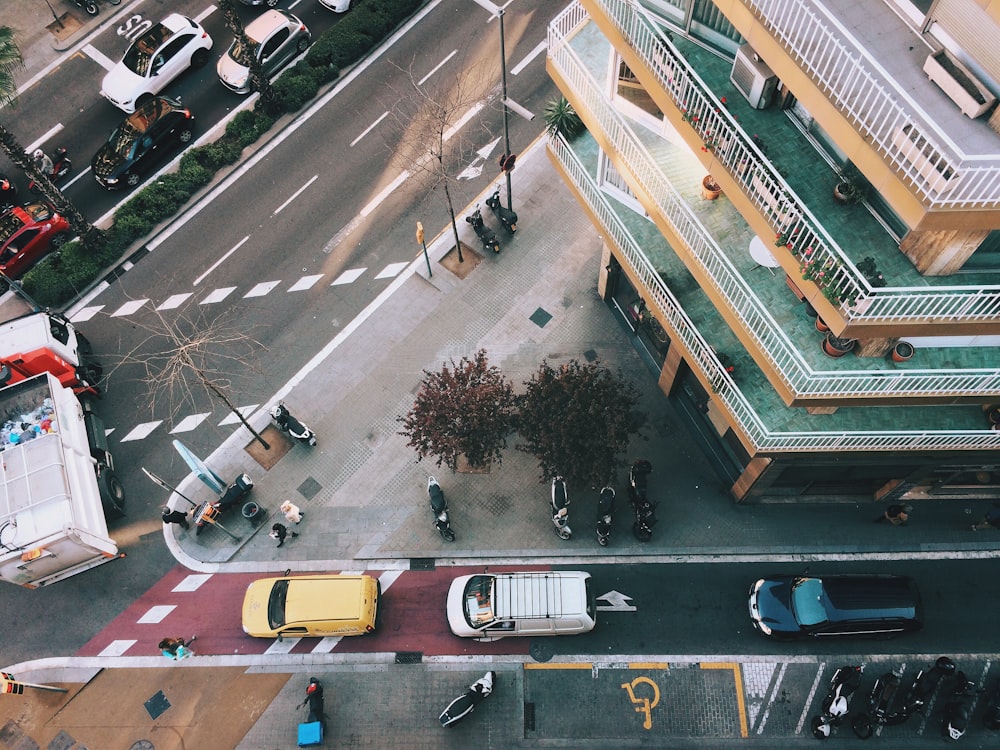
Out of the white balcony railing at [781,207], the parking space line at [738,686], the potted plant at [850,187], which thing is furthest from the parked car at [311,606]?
the potted plant at [850,187]

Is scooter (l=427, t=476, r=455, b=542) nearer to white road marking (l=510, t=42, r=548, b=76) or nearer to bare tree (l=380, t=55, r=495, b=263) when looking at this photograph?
bare tree (l=380, t=55, r=495, b=263)

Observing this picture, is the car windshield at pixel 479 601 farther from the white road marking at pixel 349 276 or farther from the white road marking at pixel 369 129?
the white road marking at pixel 369 129

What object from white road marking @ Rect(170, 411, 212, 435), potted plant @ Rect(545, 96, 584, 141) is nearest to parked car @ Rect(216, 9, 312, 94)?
white road marking @ Rect(170, 411, 212, 435)

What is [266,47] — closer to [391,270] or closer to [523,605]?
[391,270]

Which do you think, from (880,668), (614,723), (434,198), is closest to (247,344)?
(434,198)

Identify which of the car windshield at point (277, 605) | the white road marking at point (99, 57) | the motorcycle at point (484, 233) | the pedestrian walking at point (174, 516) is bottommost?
the car windshield at point (277, 605)

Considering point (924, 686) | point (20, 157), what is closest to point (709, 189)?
point (924, 686)
